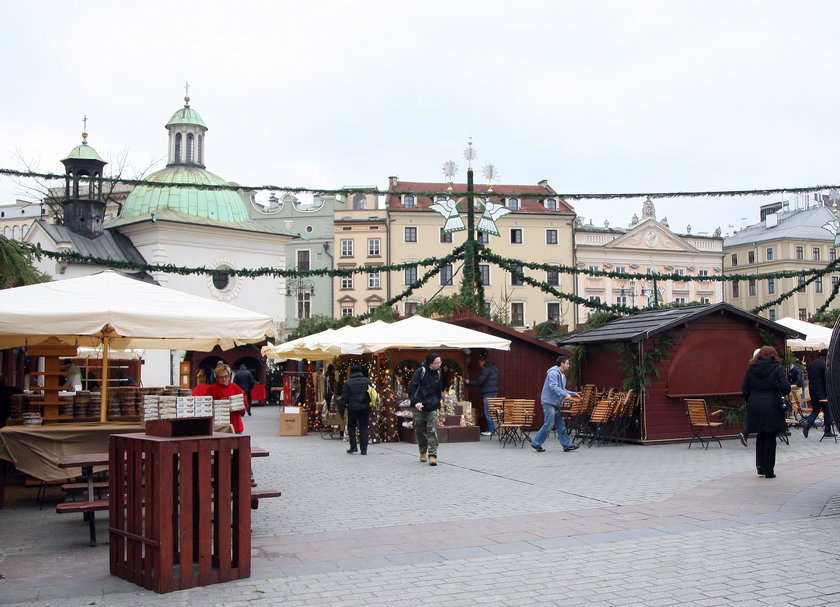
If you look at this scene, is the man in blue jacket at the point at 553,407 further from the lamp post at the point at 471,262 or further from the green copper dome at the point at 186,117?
the green copper dome at the point at 186,117

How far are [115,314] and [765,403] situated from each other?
810 centimetres

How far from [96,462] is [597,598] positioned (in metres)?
5.20

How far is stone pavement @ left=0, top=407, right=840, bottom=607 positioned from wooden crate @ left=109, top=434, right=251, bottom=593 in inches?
6.0

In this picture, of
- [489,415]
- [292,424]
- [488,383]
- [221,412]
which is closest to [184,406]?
[221,412]

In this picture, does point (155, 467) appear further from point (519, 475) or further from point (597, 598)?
point (519, 475)

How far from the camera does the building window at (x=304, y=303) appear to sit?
71.4 meters

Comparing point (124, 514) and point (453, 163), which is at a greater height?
point (453, 163)

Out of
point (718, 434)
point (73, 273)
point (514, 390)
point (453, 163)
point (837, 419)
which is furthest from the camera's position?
point (73, 273)

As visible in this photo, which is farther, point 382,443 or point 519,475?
point 382,443

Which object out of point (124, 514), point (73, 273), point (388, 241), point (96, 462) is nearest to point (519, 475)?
point (96, 462)

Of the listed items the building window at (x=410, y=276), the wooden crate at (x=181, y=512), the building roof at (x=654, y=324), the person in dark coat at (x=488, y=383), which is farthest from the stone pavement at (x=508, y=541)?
the building window at (x=410, y=276)

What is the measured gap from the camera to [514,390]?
21.0 meters

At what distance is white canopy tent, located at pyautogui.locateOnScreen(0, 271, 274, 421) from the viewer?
9766 mm

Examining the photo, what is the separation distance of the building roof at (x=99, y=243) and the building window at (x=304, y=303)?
68.7ft
